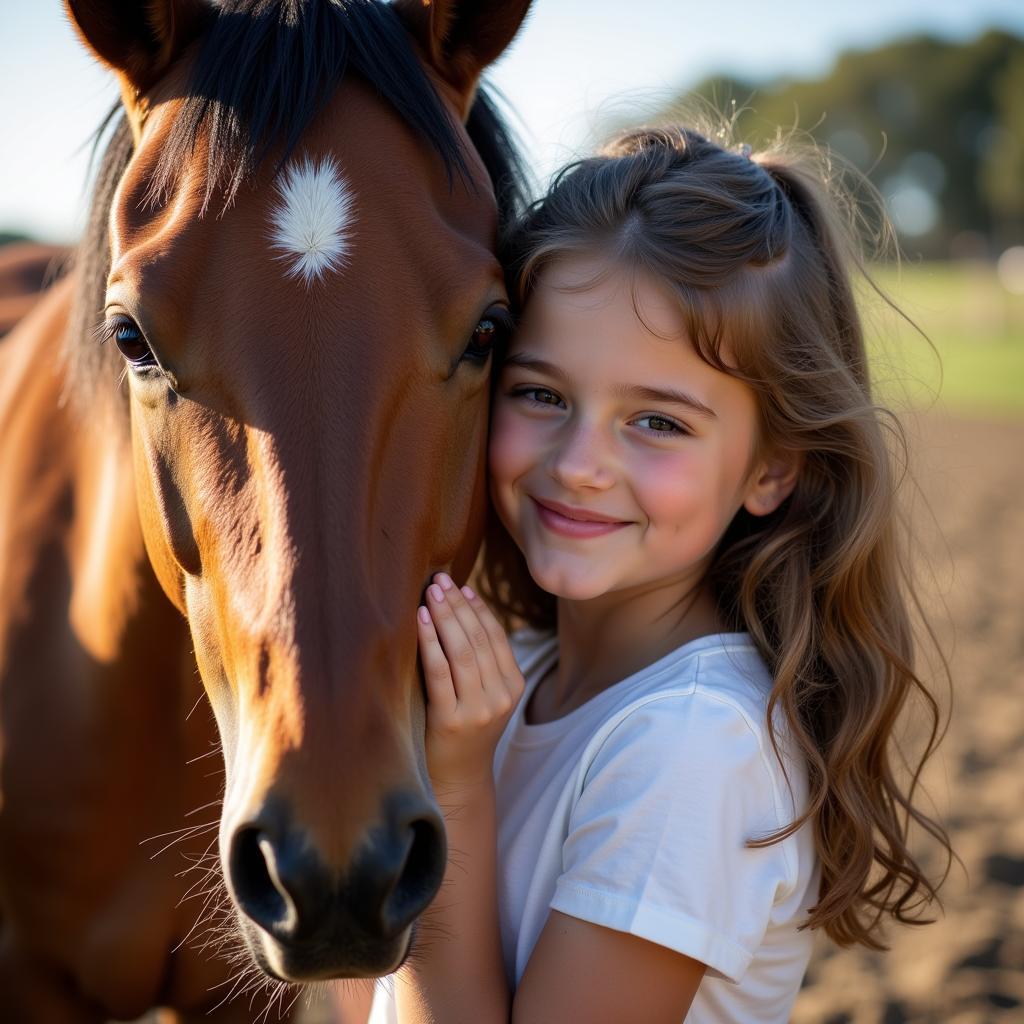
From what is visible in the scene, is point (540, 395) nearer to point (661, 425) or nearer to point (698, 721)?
point (661, 425)

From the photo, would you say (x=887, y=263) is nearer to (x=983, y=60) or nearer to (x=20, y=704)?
(x=20, y=704)

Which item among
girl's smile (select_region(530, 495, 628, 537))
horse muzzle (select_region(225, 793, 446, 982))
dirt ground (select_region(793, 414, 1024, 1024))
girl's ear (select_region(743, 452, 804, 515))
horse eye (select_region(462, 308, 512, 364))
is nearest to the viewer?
horse muzzle (select_region(225, 793, 446, 982))

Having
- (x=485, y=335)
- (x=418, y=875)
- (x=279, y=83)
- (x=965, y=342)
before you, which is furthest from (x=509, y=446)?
(x=965, y=342)

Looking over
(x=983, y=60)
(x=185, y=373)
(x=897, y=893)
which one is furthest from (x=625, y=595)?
(x=983, y=60)

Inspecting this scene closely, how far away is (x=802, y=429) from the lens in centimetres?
209

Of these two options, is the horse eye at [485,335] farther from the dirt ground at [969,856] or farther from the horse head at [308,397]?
the dirt ground at [969,856]

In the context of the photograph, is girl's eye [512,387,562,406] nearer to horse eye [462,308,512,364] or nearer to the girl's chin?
horse eye [462,308,512,364]

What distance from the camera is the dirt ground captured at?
3.52m

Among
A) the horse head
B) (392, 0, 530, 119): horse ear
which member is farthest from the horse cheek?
(392, 0, 530, 119): horse ear

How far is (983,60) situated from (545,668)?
75.2 meters

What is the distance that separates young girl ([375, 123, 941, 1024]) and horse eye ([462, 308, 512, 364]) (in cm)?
12

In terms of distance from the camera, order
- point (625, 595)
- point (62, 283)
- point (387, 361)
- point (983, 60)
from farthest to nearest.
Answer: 1. point (983, 60)
2. point (62, 283)
3. point (625, 595)
4. point (387, 361)

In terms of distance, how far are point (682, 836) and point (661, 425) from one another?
731mm

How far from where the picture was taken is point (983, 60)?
6569cm
